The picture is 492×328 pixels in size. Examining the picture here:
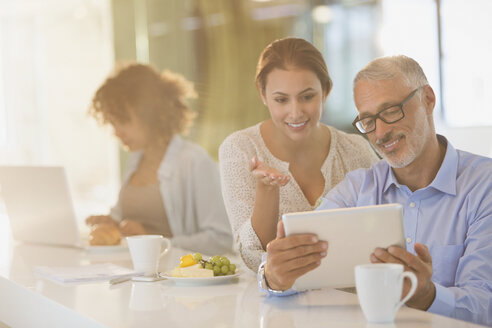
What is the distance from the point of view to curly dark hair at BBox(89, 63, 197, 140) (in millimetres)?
3320

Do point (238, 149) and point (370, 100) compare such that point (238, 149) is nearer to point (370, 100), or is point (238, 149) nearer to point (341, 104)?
point (370, 100)

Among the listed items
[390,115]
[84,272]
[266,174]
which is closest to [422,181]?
[390,115]

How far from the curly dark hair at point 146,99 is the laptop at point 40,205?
743 millimetres

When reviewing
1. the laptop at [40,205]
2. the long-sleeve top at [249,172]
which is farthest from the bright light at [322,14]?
the laptop at [40,205]

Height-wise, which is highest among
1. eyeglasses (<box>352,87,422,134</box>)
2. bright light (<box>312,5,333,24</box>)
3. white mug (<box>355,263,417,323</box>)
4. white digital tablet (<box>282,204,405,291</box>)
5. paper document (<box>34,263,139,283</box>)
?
bright light (<box>312,5,333,24</box>)

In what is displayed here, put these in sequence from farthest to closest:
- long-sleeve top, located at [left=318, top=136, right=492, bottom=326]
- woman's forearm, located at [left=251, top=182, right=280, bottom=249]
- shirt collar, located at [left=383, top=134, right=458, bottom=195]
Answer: woman's forearm, located at [left=251, top=182, right=280, bottom=249] → shirt collar, located at [left=383, top=134, right=458, bottom=195] → long-sleeve top, located at [left=318, top=136, right=492, bottom=326]

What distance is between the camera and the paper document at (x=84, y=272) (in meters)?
1.84

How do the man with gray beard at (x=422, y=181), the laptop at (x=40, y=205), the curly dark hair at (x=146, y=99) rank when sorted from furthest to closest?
1. the curly dark hair at (x=146, y=99)
2. the laptop at (x=40, y=205)
3. the man with gray beard at (x=422, y=181)

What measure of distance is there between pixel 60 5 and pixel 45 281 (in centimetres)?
396

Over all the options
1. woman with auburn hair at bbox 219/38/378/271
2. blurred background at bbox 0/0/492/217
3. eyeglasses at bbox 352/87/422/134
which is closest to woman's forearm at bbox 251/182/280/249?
woman with auburn hair at bbox 219/38/378/271

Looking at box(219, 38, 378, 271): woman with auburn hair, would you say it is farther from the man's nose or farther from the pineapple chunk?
the man's nose

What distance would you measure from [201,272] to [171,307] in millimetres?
298

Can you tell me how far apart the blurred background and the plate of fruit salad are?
5.22ft

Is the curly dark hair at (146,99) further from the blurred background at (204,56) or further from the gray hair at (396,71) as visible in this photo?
the gray hair at (396,71)
